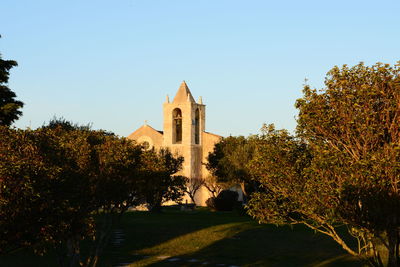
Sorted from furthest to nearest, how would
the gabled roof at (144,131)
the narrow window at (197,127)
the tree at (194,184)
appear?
the gabled roof at (144,131), the narrow window at (197,127), the tree at (194,184)

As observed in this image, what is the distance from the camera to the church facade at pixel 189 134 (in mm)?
87688

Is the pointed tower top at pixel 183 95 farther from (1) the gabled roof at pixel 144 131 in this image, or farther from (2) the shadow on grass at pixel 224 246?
(2) the shadow on grass at pixel 224 246

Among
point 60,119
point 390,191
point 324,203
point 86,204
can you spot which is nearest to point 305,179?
point 324,203

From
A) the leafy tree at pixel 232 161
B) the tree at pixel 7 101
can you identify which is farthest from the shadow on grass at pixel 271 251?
the leafy tree at pixel 232 161

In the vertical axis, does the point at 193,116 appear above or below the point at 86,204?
above

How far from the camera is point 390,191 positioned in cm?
1736

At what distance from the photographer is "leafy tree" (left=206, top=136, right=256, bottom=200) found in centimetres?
6906

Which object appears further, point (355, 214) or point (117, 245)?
point (117, 245)

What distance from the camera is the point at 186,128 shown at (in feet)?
289

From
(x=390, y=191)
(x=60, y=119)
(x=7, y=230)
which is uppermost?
(x=60, y=119)

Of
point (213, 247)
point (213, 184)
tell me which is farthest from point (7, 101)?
point (213, 184)

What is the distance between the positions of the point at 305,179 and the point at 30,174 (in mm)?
9489

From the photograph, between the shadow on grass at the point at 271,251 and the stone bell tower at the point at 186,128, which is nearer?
the shadow on grass at the point at 271,251

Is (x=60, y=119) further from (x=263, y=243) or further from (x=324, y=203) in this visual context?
(x=324, y=203)
